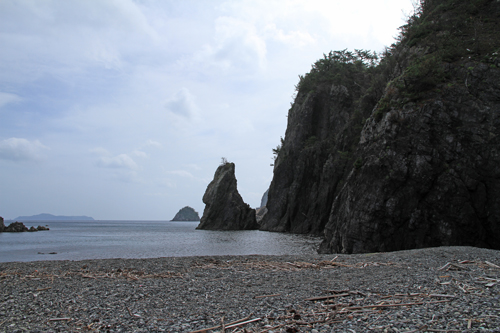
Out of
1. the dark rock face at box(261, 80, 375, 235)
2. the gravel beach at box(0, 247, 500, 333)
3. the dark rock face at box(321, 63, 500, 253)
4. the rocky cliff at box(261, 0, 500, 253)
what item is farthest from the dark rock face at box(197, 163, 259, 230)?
the gravel beach at box(0, 247, 500, 333)

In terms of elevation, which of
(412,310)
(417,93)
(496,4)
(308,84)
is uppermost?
(308,84)

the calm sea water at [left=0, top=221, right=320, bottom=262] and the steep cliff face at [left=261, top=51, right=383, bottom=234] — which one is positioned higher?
the steep cliff face at [left=261, top=51, right=383, bottom=234]

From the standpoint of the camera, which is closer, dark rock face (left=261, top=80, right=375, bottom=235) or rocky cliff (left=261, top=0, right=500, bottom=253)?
rocky cliff (left=261, top=0, right=500, bottom=253)

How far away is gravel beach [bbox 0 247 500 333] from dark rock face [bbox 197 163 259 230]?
7190 cm

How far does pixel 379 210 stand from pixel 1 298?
23634mm

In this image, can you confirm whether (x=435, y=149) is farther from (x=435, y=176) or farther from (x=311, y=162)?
(x=311, y=162)

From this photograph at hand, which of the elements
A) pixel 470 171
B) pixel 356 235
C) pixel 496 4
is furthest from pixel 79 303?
pixel 496 4

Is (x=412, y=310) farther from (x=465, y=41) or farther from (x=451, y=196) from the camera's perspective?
(x=465, y=41)

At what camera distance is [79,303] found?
9.61 metres

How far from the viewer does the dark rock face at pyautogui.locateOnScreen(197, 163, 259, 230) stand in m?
86.4

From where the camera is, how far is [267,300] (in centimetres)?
910

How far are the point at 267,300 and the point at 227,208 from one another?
262 feet

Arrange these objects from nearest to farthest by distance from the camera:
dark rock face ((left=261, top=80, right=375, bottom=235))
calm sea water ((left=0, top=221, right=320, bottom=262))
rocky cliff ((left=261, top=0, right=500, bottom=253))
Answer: rocky cliff ((left=261, top=0, right=500, bottom=253))
calm sea water ((left=0, top=221, right=320, bottom=262))
dark rock face ((left=261, top=80, right=375, bottom=235))

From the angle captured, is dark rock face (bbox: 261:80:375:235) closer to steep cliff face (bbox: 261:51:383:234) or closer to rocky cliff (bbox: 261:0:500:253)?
steep cliff face (bbox: 261:51:383:234)
